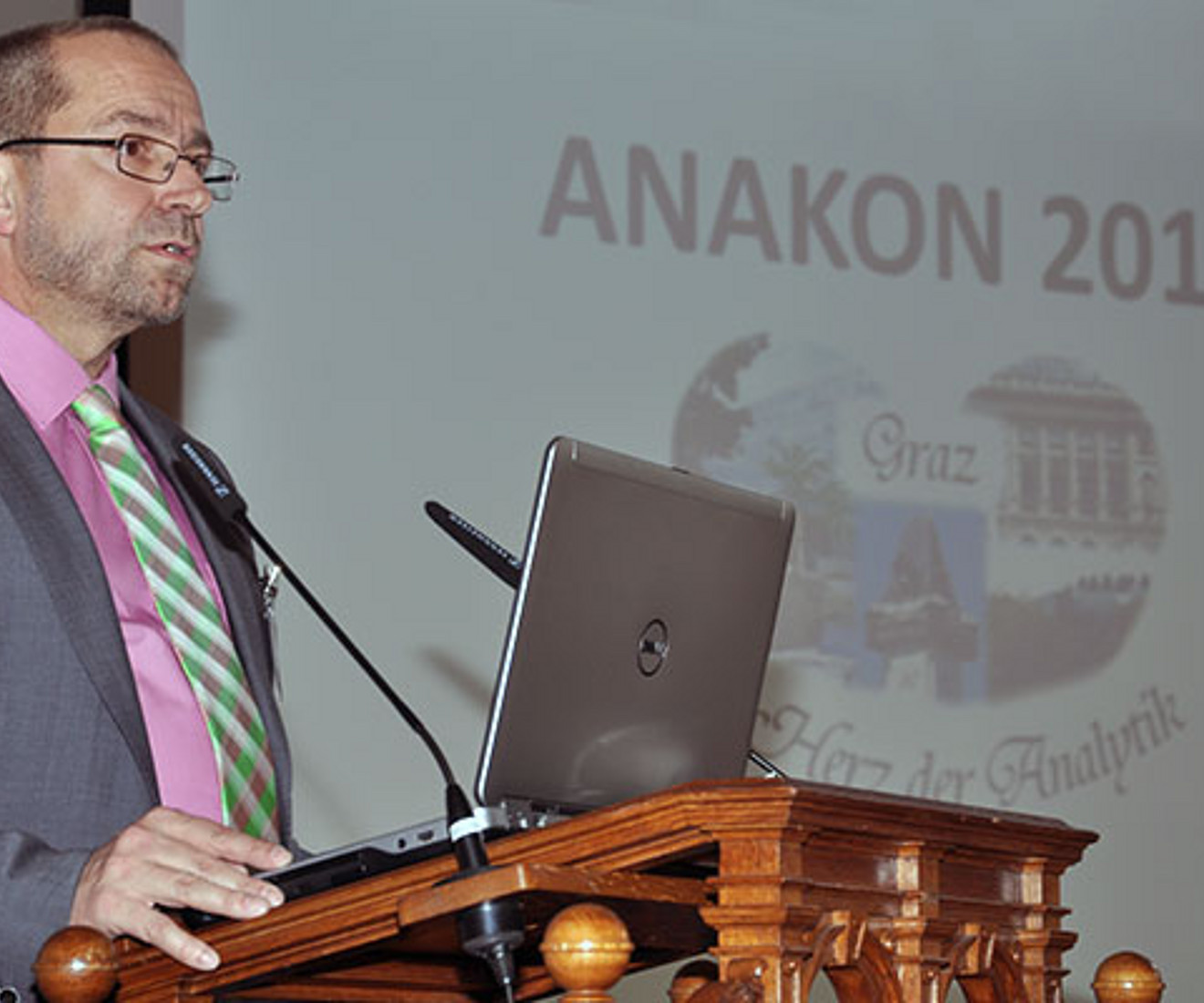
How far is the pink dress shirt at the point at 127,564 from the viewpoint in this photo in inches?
80.1

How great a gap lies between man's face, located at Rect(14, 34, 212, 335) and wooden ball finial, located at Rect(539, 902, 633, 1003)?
3.73 feet

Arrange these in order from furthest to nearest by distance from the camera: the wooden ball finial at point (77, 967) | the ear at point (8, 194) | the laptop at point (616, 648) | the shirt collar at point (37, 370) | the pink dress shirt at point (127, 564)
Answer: the ear at point (8, 194)
the shirt collar at point (37, 370)
the pink dress shirt at point (127, 564)
the laptop at point (616, 648)
the wooden ball finial at point (77, 967)

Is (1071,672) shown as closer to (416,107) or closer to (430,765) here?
(430,765)

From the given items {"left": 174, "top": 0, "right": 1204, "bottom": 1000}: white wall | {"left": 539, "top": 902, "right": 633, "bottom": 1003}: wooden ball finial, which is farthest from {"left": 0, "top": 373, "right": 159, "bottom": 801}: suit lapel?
{"left": 174, "top": 0, "right": 1204, "bottom": 1000}: white wall

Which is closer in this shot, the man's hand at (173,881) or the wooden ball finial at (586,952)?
the wooden ball finial at (586,952)

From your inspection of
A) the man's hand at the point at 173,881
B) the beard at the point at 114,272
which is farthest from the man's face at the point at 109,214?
the man's hand at the point at 173,881

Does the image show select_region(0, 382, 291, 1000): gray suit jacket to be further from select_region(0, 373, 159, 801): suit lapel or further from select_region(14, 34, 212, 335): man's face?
select_region(14, 34, 212, 335): man's face

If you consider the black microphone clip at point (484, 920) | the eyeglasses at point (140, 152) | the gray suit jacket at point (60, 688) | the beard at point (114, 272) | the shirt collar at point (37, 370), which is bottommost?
the black microphone clip at point (484, 920)

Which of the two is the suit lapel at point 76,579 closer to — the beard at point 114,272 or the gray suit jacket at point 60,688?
the gray suit jacket at point 60,688

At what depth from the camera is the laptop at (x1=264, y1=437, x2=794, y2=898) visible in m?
1.56

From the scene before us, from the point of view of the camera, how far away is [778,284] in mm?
3615

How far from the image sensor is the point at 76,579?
1.92 meters

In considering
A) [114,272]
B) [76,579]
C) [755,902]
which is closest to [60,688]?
[76,579]

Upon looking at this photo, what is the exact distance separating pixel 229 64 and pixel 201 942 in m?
2.09
